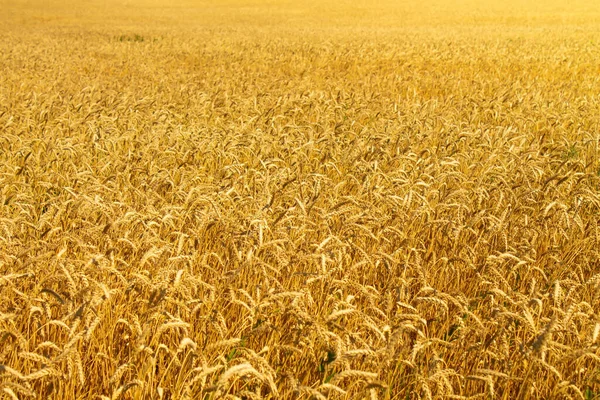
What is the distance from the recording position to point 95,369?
2.09 metres

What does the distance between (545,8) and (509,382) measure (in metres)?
44.3

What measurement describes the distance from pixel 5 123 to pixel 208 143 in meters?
1.93

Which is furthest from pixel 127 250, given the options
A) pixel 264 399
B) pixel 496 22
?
pixel 496 22

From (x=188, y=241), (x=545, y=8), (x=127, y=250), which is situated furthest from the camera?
(x=545, y=8)

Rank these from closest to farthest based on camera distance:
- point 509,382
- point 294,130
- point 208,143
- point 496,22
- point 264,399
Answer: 1. point 264,399
2. point 509,382
3. point 208,143
4. point 294,130
5. point 496,22

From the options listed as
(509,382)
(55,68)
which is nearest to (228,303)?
(509,382)

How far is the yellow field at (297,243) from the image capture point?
2.04m

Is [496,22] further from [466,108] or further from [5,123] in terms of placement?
[5,123]

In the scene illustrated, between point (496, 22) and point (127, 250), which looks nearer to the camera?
point (127, 250)

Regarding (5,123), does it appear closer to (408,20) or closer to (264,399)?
(264,399)

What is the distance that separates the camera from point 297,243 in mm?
3121

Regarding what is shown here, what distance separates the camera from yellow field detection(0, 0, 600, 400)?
6.69 ft

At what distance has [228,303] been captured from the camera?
251 centimetres

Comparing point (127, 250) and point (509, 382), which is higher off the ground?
point (127, 250)
